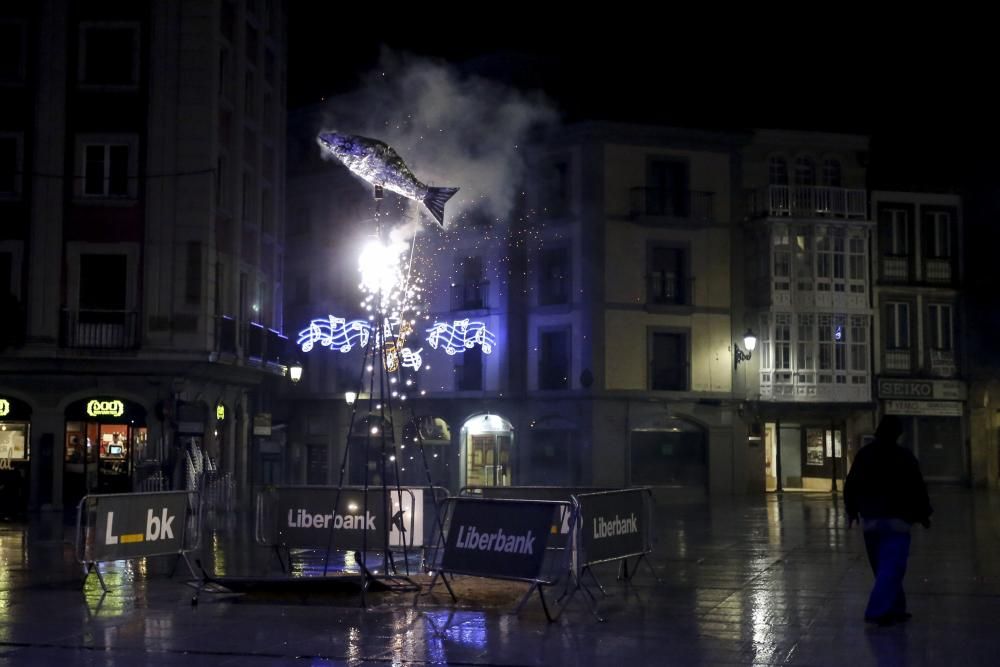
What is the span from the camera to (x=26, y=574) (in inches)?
617

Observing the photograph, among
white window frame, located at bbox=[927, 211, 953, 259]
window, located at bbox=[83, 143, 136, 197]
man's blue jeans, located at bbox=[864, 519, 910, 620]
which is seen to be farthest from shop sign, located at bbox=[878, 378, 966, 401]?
man's blue jeans, located at bbox=[864, 519, 910, 620]

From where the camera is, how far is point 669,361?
42031 millimetres

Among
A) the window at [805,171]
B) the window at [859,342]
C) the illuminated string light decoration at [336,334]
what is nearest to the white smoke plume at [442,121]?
the illuminated string light decoration at [336,334]

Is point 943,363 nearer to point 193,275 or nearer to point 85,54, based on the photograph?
point 193,275

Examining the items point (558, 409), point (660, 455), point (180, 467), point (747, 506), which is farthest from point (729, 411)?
point (180, 467)

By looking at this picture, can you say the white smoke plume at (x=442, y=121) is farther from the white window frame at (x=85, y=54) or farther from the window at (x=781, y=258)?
the window at (x=781, y=258)

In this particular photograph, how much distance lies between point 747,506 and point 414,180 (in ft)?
67.7

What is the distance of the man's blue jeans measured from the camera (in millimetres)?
11000

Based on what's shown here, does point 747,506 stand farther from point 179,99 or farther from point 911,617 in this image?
point 911,617

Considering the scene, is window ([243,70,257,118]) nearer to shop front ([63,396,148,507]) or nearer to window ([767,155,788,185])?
shop front ([63,396,148,507])

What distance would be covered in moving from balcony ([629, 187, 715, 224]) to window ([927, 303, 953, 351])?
9.75 metres

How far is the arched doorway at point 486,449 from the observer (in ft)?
142

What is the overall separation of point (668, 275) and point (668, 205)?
238 cm

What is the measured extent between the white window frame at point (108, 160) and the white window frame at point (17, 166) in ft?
4.32
